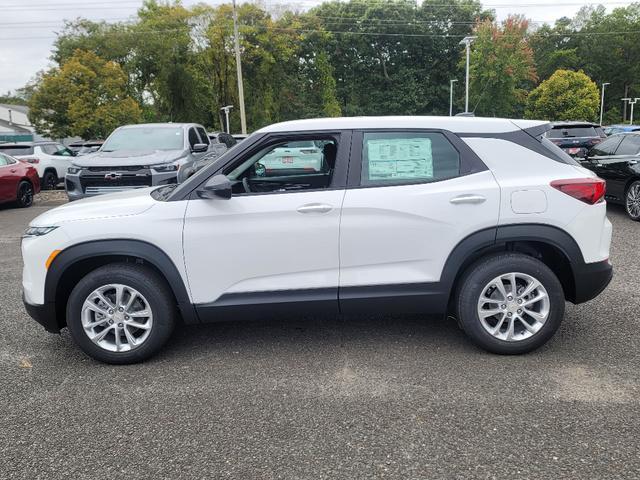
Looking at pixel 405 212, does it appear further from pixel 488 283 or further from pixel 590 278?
pixel 590 278

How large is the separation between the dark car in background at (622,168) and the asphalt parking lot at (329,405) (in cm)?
556

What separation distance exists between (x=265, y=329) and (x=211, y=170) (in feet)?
4.90

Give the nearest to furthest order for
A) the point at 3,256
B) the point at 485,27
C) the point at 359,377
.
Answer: the point at 359,377 → the point at 3,256 → the point at 485,27

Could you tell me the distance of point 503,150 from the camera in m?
3.93

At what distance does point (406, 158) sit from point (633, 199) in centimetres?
722

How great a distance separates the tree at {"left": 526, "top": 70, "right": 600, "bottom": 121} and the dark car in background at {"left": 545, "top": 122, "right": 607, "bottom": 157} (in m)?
32.8

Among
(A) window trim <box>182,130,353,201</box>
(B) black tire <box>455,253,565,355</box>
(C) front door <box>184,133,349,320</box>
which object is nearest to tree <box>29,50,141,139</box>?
(A) window trim <box>182,130,353,201</box>

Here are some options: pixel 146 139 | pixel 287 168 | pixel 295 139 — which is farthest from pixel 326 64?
pixel 295 139

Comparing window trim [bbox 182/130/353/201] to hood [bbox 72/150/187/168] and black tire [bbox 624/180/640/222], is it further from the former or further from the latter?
black tire [bbox 624/180/640/222]

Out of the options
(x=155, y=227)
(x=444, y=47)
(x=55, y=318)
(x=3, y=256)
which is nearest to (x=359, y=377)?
(x=155, y=227)

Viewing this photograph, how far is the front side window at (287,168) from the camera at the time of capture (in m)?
4.07

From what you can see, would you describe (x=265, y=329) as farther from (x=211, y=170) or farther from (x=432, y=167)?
(x=432, y=167)

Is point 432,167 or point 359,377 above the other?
point 432,167

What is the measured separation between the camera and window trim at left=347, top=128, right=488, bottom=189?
3.89 m
